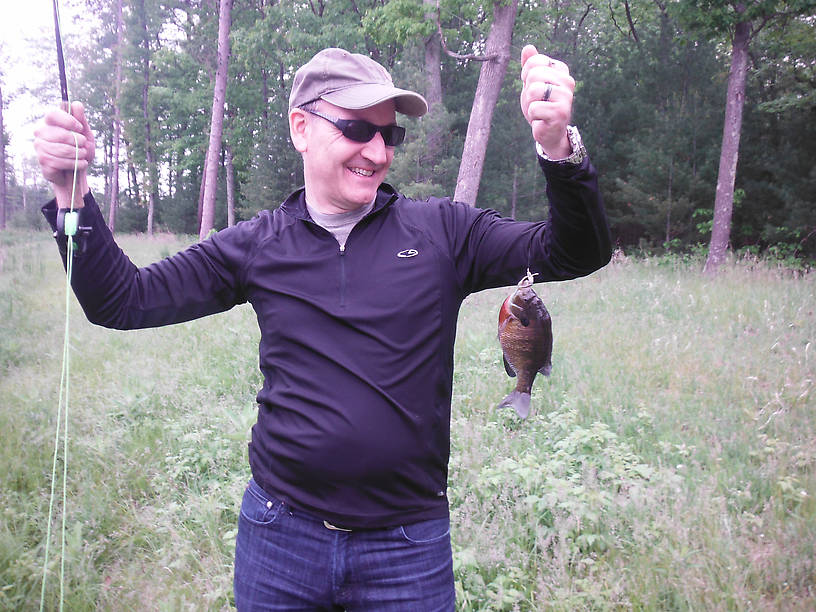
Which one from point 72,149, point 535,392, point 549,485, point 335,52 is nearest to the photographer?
point 72,149

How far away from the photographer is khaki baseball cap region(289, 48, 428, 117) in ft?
6.15

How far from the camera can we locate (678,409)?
16.6 feet

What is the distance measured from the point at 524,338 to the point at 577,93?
23056 millimetres

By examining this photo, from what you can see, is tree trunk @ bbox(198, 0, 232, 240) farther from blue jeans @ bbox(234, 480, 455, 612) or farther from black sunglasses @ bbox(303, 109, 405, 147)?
blue jeans @ bbox(234, 480, 455, 612)

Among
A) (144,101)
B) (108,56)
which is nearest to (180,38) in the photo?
(144,101)

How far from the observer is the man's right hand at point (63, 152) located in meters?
1.69

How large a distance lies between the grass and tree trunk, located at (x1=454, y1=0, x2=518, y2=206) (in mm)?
4752

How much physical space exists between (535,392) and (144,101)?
34.2 metres

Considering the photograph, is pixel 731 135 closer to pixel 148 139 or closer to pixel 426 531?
pixel 426 531

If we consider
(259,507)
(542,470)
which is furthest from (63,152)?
(542,470)

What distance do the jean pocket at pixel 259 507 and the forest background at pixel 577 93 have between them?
11.6 m

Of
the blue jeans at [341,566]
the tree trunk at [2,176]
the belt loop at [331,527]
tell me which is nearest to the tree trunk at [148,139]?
the tree trunk at [2,176]

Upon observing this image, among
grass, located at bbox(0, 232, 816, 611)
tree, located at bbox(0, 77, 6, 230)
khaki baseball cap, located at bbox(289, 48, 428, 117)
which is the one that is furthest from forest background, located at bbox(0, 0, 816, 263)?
khaki baseball cap, located at bbox(289, 48, 428, 117)

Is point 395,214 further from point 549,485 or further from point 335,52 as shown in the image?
point 549,485
